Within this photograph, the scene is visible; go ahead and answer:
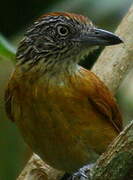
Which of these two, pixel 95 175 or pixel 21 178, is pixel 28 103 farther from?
pixel 95 175

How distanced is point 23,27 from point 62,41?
1502mm

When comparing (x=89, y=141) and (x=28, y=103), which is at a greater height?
(x=28, y=103)

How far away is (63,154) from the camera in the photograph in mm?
5090

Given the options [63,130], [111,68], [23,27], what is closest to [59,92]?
[63,130]

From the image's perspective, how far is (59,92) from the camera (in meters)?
5.04

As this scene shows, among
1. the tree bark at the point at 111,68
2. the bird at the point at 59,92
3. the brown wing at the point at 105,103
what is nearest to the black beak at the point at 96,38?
the bird at the point at 59,92

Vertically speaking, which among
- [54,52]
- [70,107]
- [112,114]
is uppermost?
[54,52]

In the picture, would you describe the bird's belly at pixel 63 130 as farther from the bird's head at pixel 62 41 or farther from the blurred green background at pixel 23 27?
the blurred green background at pixel 23 27

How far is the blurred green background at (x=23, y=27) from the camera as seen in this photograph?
555 cm

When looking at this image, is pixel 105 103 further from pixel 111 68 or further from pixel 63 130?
pixel 63 130

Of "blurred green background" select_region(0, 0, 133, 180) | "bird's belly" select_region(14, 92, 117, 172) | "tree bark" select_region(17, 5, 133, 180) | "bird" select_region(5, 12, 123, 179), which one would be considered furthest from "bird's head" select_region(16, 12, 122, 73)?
"blurred green background" select_region(0, 0, 133, 180)

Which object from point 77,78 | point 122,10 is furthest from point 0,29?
point 77,78

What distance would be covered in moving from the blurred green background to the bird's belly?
0.45 m

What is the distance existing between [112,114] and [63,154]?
602mm
